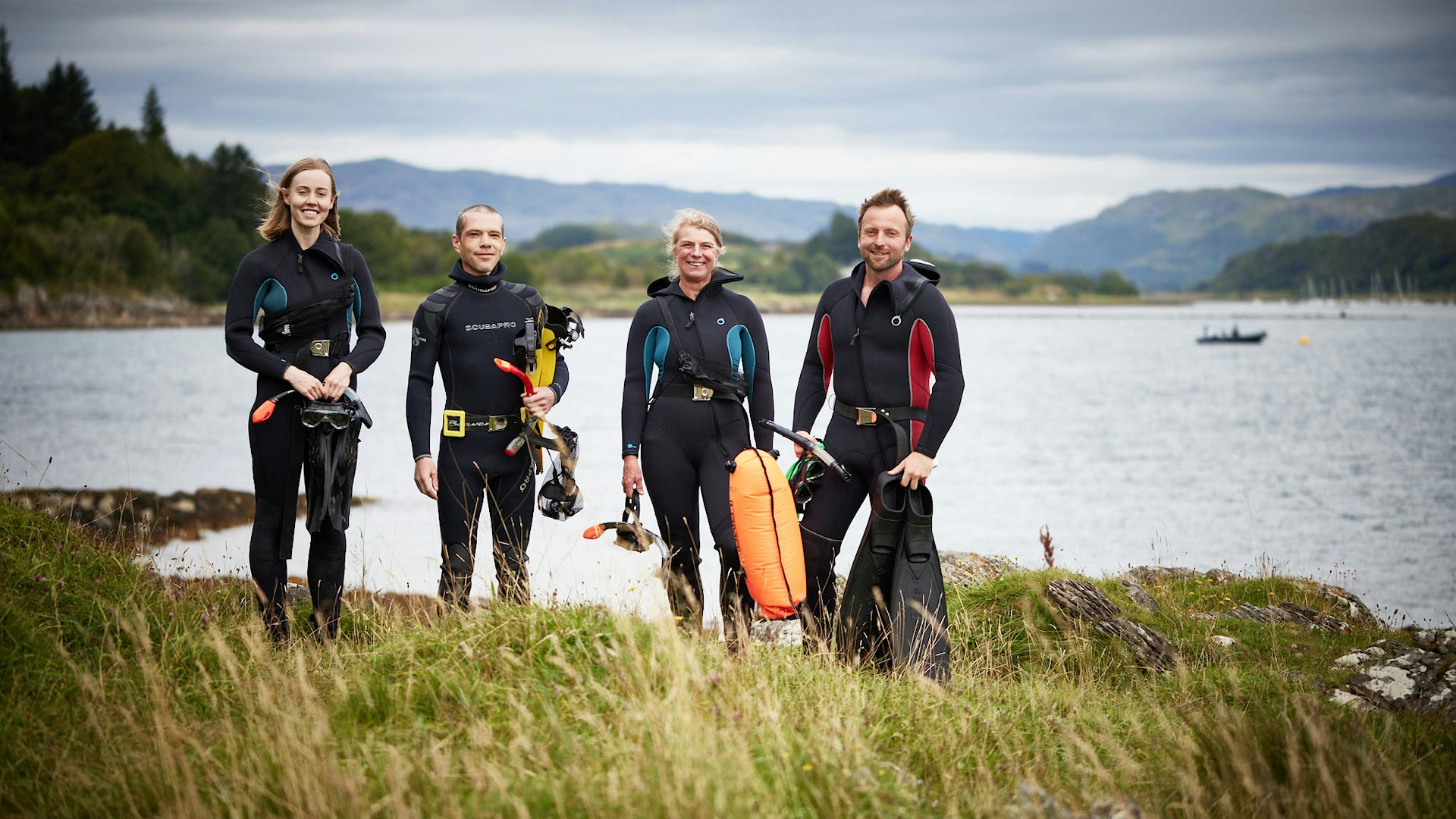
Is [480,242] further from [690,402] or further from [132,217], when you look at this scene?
[132,217]

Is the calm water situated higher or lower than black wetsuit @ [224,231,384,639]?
lower

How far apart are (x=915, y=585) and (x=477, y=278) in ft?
8.57

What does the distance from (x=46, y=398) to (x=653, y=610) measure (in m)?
39.5

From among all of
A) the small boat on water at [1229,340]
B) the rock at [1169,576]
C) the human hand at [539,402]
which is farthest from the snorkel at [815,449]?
the small boat on water at [1229,340]

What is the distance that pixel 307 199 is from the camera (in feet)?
16.4

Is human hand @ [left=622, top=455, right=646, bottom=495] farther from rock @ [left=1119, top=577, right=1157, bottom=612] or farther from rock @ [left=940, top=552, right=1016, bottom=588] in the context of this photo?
rock @ [left=1119, top=577, right=1157, bottom=612]

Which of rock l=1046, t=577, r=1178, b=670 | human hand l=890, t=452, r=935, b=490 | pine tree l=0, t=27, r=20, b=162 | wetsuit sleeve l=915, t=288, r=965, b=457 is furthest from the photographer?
pine tree l=0, t=27, r=20, b=162

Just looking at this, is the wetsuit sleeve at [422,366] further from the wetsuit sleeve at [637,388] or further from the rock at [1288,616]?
the rock at [1288,616]

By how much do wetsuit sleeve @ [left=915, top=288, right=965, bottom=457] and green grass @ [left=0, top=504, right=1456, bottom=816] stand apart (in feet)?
3.64

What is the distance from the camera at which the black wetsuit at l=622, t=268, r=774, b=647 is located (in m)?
5.32

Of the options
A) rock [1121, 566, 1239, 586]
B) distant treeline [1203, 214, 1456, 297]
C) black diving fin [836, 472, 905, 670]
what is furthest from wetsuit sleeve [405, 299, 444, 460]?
distant treeline [1203, 214, 1456, 297]

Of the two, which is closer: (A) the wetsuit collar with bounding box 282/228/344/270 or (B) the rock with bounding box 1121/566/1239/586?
(A) the wetsuit collar with bounding box 282/228/344/270

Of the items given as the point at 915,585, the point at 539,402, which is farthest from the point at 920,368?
the point at 539,402

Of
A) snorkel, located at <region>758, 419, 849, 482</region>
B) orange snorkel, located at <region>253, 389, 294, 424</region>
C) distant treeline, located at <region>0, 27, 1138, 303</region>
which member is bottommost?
snorkel, located at <region>758, 419, 849, 482</region>
